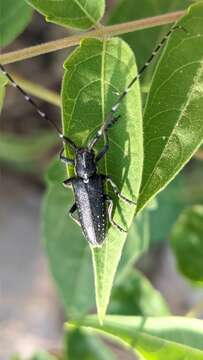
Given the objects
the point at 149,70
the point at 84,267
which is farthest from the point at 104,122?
the point at 84,267

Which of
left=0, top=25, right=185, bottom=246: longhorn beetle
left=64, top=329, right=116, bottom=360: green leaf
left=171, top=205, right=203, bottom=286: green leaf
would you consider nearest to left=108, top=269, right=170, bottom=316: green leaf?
left=64, top=329, right=116, bottom=360: green leaf

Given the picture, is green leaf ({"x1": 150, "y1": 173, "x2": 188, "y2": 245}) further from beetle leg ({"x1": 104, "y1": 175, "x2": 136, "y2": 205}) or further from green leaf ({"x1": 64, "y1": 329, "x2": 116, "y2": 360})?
beetle leg ({"x1": 104, "y1": 175, "x2": 136, "y2": 205})

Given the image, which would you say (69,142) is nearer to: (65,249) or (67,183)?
(67,183)

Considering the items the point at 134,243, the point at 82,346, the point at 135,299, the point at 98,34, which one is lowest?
the point at 82,346

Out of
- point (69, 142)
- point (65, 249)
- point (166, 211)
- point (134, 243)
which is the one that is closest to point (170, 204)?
point (166, 211)

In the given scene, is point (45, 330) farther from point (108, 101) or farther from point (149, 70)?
point (108, 101)

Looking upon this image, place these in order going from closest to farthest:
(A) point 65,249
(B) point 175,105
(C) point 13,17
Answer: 1. (B) point 175,105
2. (C) point 13,17
3. (A) point 65,249

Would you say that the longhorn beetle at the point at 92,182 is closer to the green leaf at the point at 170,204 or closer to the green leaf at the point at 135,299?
the green leaf at the point at 135,299
